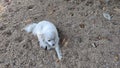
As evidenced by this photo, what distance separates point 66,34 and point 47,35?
27 centimetres

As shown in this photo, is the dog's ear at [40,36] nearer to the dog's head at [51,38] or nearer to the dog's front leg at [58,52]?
the dog's head at [51,38]

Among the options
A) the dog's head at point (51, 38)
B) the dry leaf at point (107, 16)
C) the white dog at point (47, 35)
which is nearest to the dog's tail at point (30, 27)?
the white dog at point (47, 35)

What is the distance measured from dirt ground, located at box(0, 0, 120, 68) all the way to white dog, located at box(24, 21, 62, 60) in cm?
6

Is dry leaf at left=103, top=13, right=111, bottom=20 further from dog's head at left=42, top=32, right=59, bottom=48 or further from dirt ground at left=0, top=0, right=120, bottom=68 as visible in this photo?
dog's head at left=42, top=32, right=59, bottom=48

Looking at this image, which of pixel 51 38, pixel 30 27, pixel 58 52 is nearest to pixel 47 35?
pixel 51 38

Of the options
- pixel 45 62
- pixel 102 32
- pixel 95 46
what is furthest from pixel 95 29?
pixel 45 62

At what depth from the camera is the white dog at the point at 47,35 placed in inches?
93.8

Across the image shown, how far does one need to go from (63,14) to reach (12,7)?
26.1 inches

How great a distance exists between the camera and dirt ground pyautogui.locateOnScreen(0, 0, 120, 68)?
2.34 metres

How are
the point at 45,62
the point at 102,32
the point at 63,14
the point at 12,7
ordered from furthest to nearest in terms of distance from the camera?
the point at 12,7 → the point at 63,14 → the point at 102,32 → the point at 45,62

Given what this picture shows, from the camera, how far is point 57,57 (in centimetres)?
238

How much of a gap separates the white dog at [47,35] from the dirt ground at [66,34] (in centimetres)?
6

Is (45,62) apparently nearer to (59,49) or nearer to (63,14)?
(59,49)

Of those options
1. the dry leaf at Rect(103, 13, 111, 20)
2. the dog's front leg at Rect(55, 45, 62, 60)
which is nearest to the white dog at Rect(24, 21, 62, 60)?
the dog's front leg at Rect(55, 45, 62, 60)
